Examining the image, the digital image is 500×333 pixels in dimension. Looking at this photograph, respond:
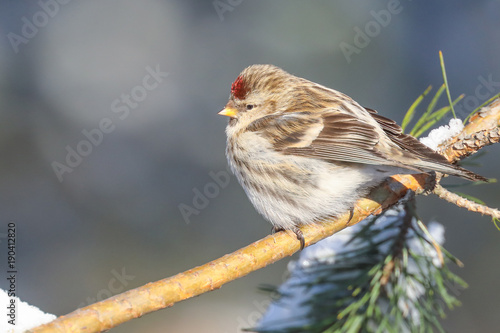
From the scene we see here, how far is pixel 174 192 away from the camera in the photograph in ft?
9.82

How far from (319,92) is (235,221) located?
156 centimetres

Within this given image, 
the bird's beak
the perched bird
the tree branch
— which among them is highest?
the bird's beak

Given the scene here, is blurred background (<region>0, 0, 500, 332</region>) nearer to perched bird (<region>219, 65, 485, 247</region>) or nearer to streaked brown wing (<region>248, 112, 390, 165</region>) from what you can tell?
perched bird (<region>219, 65, 485, 247</region>)

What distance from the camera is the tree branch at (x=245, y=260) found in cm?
79

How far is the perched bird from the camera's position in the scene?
130 cm

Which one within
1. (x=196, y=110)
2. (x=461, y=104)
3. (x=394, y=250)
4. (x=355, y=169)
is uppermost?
(x=196, y=110)

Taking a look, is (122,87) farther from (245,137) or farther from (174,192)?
(245,137)

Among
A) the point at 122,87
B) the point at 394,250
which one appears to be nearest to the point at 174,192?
the point at 122,87

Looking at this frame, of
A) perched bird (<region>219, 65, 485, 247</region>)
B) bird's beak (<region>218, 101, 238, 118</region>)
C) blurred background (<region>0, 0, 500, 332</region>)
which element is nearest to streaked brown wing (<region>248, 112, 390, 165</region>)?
perched bird (<region>219, 65, 485, 247</region>)

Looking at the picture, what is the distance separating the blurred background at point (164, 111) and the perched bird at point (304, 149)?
1.32 meters

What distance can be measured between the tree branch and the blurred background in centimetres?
161

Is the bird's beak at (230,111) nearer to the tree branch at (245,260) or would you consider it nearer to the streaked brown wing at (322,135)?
the streaked brown wing at (322,135)

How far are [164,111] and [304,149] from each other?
6.27ft

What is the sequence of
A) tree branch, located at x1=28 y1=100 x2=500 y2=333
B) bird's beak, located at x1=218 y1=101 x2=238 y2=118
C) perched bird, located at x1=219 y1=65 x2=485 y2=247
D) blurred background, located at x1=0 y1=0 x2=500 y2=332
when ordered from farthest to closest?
blurred background, located at x1=0 y1=0 x2=500 y2=332, bird's beak, located at x1=218 y1=101 x2=238 y2=118, perched bird, located at x1=219 y1=65 x2=485 y2=247, tree branch, located at x1=28 y1=100 x2=500 y2=333
